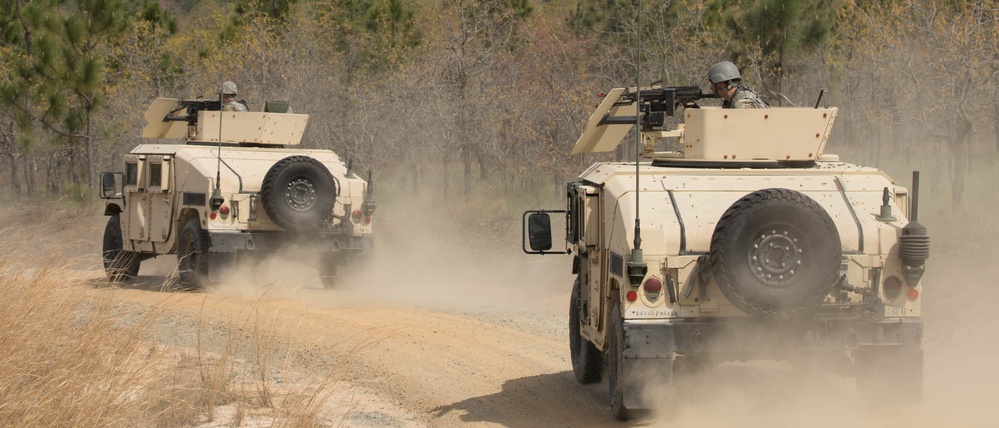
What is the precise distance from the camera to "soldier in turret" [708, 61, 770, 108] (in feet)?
31.8

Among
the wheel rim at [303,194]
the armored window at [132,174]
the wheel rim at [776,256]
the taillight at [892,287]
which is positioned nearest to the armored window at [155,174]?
the armored window at [132,174]

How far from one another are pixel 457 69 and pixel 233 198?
45.7 feet

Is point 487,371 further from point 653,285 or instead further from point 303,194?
point 303,194

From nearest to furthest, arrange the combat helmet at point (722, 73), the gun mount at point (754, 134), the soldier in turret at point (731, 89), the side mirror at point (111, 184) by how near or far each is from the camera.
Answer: the gun mount at point (754, 134), the soldier in turret at point (731, 89), the combat helmet at point (722, 73), the side mirror at point (111, 184)

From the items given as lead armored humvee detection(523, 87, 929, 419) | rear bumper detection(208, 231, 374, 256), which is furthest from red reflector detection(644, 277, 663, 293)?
rear bumper detection(208, 231, 374, 256)

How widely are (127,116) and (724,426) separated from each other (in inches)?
1013

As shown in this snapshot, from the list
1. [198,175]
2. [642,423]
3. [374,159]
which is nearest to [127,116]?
[374,159]

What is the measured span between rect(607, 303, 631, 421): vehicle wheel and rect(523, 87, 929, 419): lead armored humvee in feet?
0.04

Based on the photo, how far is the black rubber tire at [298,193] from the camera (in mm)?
15820

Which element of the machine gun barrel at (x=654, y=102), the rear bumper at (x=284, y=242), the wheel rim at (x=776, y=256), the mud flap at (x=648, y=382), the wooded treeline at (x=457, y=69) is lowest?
the mud flap at (x=648, y=382)

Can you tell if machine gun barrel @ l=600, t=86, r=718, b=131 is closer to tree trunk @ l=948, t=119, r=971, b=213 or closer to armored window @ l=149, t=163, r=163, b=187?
armored window @ l=149, t=163, r=163, b=187

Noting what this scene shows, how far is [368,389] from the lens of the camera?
1001cm

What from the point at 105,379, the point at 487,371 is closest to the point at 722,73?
the point at 487,371

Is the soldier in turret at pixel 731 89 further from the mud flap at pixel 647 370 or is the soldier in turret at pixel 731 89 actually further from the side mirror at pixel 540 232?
the mud flap at pixel 647 370
